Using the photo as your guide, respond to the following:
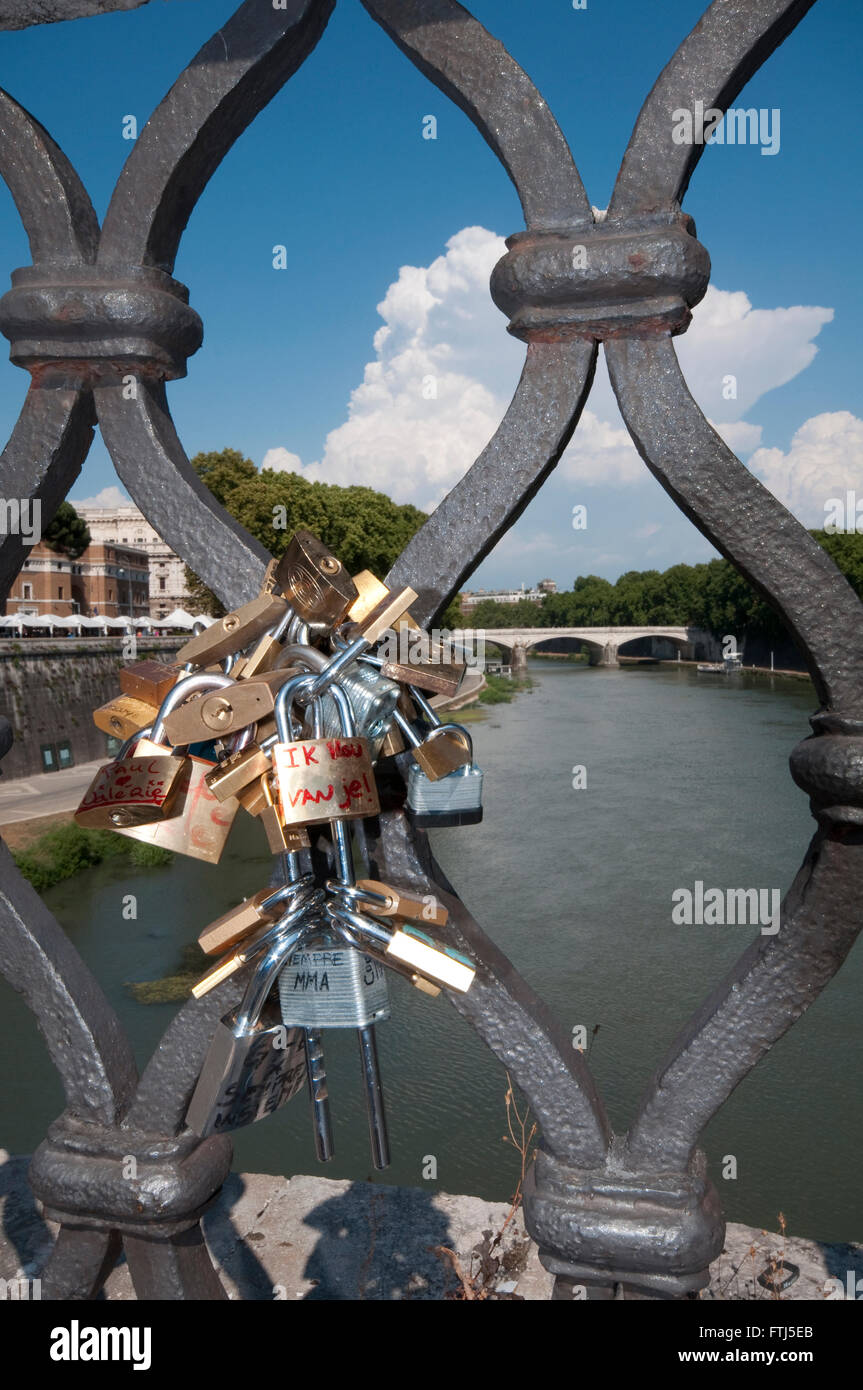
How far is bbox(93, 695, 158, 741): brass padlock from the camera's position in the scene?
1.03m

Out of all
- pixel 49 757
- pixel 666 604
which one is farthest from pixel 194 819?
pixel 666 604

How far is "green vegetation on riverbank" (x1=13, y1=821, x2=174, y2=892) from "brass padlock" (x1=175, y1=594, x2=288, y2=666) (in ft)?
41.9

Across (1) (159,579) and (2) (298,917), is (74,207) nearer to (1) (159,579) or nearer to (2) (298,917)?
(2) (298,917)

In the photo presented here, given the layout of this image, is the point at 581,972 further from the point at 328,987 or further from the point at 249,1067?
the point at 328,987

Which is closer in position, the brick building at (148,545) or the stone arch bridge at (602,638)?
the stone arch bridge at (602,638)

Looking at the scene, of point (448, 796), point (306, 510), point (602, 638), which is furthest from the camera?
point (602, 638)

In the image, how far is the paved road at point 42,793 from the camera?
1527cm

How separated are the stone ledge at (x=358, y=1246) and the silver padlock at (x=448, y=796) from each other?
4.04 ft

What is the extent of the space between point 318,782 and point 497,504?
346mm

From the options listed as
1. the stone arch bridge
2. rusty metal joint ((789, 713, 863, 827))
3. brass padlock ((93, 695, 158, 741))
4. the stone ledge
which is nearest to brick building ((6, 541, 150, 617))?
the stone arch bridge

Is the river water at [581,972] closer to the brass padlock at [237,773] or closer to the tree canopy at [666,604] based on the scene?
the brass padlock at [237,773]

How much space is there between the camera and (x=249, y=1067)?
1077mm

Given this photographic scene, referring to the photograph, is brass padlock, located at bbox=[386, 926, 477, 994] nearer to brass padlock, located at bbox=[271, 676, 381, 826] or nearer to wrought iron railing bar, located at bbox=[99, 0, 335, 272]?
brass padlock, located at bbox=[271, 676, 381, 826]

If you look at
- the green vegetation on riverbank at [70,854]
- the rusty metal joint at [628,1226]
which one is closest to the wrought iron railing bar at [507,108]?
the rusty metal joint at [628,1226]
